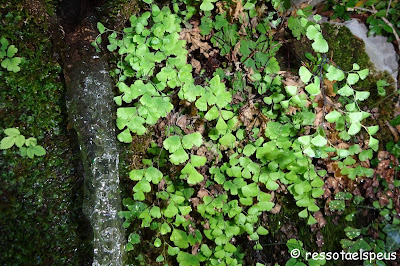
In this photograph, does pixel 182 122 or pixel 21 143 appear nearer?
pixel 21 143

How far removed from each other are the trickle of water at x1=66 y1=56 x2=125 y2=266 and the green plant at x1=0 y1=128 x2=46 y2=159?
26cm

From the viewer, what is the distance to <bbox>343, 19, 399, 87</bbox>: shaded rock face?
2367 millimetres

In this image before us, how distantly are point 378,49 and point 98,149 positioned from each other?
218 cm

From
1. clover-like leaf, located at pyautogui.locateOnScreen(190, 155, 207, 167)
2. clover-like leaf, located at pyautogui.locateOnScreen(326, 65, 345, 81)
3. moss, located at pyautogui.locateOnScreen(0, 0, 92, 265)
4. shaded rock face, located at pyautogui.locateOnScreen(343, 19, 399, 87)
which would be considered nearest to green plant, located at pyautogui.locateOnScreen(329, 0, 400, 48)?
shaded rock face, located at pyautogui.locateOnScreen(343, 19, 399, 87)

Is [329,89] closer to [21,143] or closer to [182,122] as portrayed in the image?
[182,122]

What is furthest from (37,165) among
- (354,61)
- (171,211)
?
(354,61)

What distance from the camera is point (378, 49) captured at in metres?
2.38

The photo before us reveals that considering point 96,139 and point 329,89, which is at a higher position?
point 329,89

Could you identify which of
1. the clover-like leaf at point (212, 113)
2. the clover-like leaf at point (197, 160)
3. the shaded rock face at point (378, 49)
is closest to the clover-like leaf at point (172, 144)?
the clover-like leaf at point (197, 160)

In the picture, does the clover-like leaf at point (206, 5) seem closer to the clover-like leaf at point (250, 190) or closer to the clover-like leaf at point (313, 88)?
the clover-like leaf at point (313, 88)

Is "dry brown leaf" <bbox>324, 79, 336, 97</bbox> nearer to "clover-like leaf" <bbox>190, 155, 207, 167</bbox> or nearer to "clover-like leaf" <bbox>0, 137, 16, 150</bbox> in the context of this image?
"clover-like leaf" <bbox>190, 155, 207, 167</bbox>

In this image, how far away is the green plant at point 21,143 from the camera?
184 cm

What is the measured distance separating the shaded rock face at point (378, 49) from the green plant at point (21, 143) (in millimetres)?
2350

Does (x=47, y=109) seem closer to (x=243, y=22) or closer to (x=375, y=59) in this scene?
(x=243, y=22)
